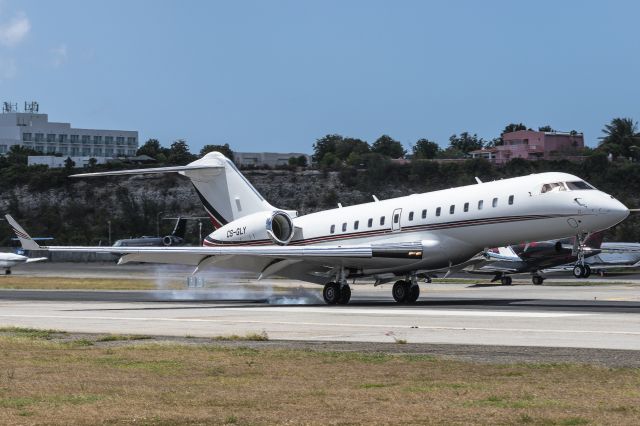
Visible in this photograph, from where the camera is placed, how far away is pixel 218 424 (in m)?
11.8

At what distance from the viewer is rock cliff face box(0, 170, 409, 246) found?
12388 centimetres

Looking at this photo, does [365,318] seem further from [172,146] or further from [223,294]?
[172,146]

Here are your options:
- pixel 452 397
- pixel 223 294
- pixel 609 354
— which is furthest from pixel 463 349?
pixel 223 294

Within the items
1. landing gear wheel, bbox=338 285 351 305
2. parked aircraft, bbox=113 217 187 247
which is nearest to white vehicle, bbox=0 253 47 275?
parked aircraft, bbox=113 217 187 247

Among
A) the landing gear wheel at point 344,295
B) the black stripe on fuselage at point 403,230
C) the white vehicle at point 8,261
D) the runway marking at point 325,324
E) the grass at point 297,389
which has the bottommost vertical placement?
the grass at point 297,389

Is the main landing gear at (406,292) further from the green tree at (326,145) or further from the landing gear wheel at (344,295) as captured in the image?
the green tree at (326,145)

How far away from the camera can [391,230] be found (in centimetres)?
3616

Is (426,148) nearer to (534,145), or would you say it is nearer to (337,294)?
(534,145)

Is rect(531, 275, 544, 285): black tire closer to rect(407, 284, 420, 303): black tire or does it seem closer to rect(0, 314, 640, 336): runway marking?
rect(407, 284, 420, 303): black tire

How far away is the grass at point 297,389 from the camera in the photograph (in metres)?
12.2

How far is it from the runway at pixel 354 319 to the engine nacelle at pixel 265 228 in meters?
2.44

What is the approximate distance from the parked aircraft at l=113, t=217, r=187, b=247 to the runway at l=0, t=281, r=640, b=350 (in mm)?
58757

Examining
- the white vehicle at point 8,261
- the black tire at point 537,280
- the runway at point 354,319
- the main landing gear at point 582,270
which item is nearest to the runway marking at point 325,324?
the runway at point 354,319

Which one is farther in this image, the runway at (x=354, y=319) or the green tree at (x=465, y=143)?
the green tree at (x=465, y=143)
